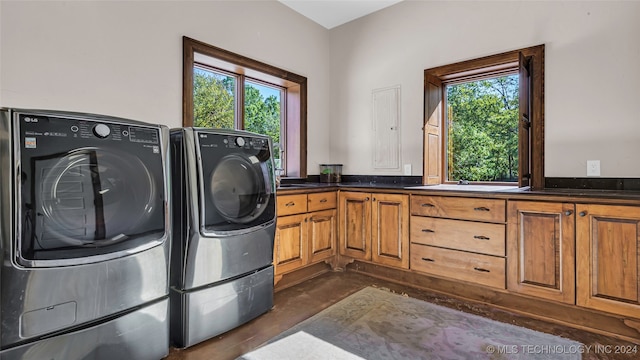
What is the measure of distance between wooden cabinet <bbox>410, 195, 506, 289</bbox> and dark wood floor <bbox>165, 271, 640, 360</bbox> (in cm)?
21

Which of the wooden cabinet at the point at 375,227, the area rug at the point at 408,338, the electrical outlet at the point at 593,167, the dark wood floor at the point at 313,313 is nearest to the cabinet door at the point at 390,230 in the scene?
the wooden cabinet at the point at 375,227

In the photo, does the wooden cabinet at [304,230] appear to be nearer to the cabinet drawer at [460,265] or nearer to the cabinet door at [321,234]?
the cabinet door at [321,234]

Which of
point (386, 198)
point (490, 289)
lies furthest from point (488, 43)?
point (490, 289)

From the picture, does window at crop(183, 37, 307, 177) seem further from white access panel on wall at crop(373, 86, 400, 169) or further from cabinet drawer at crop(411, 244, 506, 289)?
cabinet drawer at crop(411, 244, 506, 289)

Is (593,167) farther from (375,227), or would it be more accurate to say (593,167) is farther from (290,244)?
(290,244)

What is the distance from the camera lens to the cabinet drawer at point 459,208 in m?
→ 2.35

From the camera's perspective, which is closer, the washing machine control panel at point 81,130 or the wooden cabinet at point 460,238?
the washing machine control panel at point 81,130

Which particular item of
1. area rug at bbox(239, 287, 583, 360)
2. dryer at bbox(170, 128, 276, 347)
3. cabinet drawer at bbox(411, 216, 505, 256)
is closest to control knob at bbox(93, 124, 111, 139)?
dryer at bbox(170, 128, 276, 347)

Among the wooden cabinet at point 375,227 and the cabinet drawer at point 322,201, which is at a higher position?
the cabinet drawer at point 322,201

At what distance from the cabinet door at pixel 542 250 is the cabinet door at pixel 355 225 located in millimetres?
1150

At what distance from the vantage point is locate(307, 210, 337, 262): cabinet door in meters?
2.95

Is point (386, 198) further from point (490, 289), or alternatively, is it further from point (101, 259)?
point (101, 259)

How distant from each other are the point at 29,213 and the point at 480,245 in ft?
8.59

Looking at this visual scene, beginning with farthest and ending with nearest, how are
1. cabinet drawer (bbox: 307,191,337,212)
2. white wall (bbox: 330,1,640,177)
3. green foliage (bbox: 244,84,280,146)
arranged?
green foliage (bbox: 244,84,280,146) → cabinet drawer (bbox: 307,191,337,212) → white wall (bbox: 330,1,640,177)
